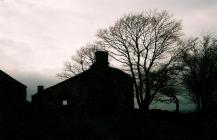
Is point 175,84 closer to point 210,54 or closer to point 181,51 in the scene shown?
point 181,51

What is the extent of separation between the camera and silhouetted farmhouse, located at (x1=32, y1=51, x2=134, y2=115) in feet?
108

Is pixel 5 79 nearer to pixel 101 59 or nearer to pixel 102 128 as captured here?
pixel 101 59

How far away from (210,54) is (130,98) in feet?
40.2

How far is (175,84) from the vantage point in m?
35.1

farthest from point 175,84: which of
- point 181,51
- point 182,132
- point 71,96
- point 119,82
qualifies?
point 182,132

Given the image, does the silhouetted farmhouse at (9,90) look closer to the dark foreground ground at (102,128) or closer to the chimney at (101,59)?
the chimney at (101,59)

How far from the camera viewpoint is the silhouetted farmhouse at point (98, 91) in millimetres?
32906

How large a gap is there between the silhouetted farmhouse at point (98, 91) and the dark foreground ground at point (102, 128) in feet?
31.1

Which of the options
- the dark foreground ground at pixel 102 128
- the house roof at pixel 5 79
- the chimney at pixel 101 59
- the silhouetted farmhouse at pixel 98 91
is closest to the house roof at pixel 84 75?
the silhouetted farmhouse at pixel 98 91

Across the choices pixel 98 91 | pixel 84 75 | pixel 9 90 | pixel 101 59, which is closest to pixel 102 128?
pixel 98 91

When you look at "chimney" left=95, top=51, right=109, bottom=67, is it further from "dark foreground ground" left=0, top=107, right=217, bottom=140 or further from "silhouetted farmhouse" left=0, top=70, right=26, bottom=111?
"dark foreground ground" left=0, top=107, right=217, bottom=140

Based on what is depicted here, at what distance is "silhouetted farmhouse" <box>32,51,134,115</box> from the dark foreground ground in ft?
31.1

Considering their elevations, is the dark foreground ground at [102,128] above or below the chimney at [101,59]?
below

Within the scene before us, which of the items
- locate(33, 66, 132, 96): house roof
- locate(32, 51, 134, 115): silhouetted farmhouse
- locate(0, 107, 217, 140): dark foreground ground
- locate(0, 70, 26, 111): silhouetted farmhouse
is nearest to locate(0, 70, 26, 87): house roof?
locate(0, 70, 26, 111): silhouetted farmhouse
